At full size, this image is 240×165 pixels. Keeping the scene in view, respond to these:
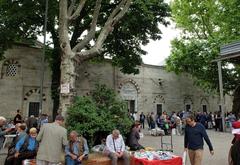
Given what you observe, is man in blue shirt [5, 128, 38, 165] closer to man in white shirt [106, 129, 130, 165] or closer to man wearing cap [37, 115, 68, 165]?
man wearing cap [37, 115, 68, 165]

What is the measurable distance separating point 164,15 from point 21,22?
9.16 m

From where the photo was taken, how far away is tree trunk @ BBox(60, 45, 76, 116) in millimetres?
10220

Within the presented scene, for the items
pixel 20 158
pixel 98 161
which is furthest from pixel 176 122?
pixel 20 158

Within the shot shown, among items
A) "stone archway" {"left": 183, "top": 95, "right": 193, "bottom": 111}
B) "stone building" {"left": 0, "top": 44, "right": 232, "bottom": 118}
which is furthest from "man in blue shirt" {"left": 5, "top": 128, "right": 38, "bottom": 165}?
"stone archway" {"left": 183, "top": 95, "right": 193, "bottom": 111}

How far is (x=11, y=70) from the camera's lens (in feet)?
65.9

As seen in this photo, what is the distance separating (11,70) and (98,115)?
40.0 feet

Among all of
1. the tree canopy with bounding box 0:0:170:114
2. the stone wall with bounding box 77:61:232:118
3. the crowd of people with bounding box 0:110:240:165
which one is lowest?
Result: the crowd of people with bounding box 0:110:240:165

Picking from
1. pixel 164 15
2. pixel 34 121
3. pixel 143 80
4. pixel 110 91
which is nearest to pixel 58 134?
pixel 110 91

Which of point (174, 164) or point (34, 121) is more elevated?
point (34, 121)

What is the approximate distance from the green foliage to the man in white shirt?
4.54 ft

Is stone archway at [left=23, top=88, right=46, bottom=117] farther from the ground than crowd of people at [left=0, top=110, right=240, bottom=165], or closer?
farther from the ground

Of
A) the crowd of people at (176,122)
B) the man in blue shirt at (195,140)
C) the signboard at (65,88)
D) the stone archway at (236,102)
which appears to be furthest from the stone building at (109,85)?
the man in blue shirt at (195,140)

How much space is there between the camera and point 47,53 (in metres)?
19.9

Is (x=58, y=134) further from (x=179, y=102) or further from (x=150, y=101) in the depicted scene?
(x=179, y=102)
